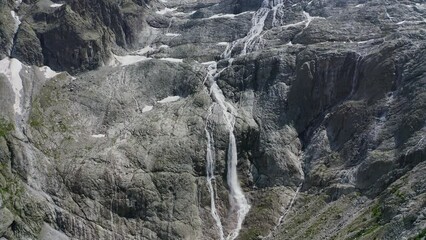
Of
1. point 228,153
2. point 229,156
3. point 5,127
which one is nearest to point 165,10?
point 228,153

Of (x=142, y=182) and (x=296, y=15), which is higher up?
(x=296, y=15)

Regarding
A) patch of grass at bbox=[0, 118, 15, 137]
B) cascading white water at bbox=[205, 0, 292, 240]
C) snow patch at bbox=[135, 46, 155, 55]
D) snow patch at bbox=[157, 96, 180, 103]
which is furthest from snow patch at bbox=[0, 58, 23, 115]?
cascading white water at bbox=[205, 0, 292, 240]

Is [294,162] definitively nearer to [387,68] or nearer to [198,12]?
[387,68]

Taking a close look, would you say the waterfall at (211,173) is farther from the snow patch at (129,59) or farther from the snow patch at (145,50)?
the snow patch at (145,50)

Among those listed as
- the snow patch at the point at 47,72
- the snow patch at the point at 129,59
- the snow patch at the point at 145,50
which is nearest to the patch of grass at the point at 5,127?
the snow patch at the point at 47,72

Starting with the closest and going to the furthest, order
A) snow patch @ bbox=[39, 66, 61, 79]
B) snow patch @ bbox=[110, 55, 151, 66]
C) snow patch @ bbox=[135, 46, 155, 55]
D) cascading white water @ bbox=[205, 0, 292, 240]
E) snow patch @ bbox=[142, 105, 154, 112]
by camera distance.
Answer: cascading white water @ bbox=[205, 0, 292, 240] → snow patch @ bbox=[142, 105, 154, 112] → snow patch @ bbox=[39, 66, 61, 79] → snow patch @ bbox=[110, 55, 151, 66] → snow patch @ bbox=[135, 46, 155, 55]

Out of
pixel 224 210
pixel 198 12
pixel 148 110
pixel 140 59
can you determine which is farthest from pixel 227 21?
pixel 224 210

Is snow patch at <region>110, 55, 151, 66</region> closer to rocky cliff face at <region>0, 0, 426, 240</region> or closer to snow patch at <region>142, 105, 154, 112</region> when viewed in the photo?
rocky cliff face at <region>0, 0, 426, 240</region>

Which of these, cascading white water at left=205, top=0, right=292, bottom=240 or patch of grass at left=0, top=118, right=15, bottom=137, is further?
patch of grass at left=0, top=118, right=15, bottom=137
